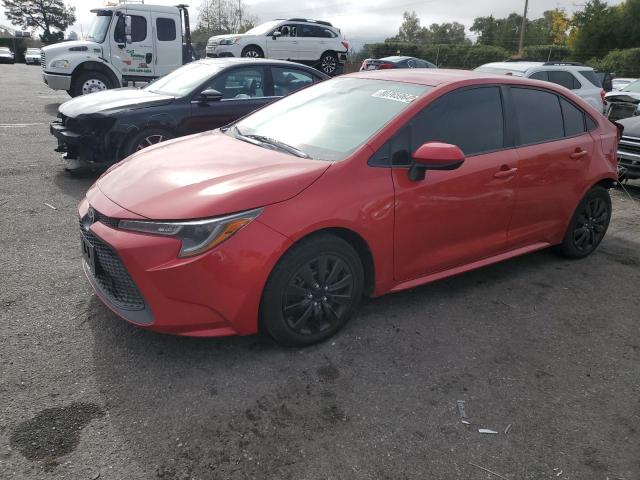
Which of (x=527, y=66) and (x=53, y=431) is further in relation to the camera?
(x=527, y=66)

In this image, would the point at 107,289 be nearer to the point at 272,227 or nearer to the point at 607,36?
the point at 272,227

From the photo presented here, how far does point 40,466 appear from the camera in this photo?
224 cm

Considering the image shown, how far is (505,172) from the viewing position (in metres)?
3.84

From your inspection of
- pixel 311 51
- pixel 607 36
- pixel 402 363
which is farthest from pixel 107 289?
pixel 607 36

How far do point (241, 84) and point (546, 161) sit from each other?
4.37m

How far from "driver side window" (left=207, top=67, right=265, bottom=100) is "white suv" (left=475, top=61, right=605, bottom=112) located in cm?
545

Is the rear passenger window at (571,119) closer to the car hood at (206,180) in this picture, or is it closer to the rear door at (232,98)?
the car hood at (206,180)

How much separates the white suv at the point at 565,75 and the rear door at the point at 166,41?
23.8 ft

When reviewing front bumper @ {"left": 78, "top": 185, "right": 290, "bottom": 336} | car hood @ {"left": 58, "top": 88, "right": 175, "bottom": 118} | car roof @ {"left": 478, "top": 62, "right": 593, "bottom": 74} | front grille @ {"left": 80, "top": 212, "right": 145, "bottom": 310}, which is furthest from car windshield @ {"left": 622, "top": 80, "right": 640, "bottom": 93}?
front grille @ {"left": 80, "top": 212, "right": 145, "bottom": 310}

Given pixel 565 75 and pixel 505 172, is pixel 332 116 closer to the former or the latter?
pixel 505 172

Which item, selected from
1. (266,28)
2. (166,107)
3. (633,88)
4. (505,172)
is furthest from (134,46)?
(633,88)

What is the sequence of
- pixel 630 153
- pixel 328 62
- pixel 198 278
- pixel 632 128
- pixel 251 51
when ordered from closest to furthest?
pixel 198 278
pixel 630 153
pixel 632 128
pixel 251 51
pixel 328 62

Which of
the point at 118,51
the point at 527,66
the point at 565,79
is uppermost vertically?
the point at 118,51

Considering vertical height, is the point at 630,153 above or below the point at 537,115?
below
